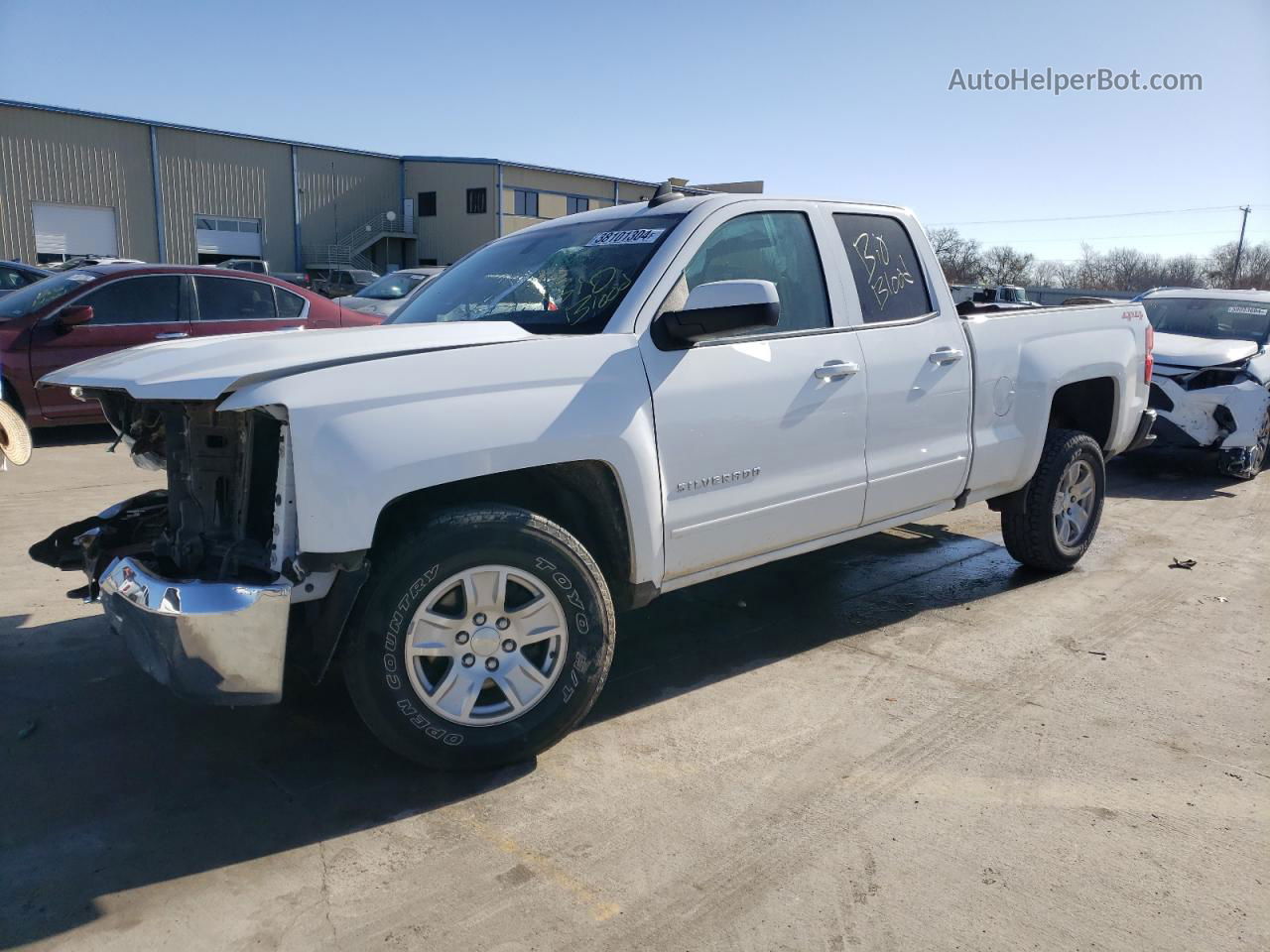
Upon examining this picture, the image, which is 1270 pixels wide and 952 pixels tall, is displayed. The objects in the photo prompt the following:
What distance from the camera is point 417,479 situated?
2920mm

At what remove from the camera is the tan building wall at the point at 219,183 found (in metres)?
38.9

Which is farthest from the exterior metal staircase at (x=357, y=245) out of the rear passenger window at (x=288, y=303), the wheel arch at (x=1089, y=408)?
the wheel arch at (x=1089, y=408)

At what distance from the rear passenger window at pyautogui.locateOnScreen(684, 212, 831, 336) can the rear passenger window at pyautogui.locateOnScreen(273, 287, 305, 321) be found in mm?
6917

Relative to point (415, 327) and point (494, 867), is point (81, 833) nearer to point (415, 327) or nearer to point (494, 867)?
point (494, 867)

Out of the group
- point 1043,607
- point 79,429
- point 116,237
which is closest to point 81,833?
point 1043,607

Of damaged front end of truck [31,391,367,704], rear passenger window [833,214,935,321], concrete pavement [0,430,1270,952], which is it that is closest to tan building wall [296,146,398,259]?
concrete pavement [0,430,1270,952]

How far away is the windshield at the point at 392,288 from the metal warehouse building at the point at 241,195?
89.4 feet

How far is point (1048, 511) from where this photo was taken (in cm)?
536

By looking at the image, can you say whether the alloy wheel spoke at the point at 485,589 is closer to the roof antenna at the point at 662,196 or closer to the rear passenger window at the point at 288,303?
the roof antenna at the point at 662,196

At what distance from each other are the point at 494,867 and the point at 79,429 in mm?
9040

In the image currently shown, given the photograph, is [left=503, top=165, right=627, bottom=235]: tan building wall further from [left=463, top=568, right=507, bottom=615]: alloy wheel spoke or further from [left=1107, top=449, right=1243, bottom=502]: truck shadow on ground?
[left=463, top=568, right=507, bottom=615]: alloy wheel spoke

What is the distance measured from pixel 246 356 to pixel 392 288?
11.7 m

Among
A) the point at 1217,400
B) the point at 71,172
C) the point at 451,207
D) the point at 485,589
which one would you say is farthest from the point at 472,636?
the point at 451,207

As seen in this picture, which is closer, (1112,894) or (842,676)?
(1112,894)
